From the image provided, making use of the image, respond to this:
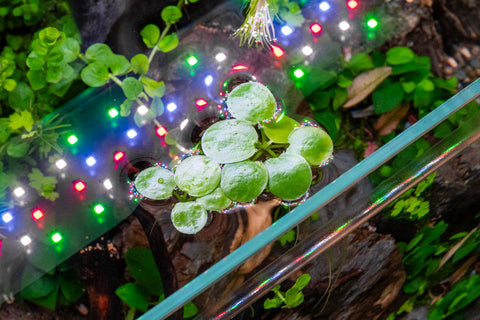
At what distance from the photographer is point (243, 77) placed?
1233 millimetres

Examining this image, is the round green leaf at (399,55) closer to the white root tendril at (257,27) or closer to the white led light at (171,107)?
the white root tendril at (257,27)

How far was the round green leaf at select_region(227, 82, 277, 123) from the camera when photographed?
1.08 m

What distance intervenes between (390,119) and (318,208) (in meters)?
0.55

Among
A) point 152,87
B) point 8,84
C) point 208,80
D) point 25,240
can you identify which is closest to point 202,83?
point 208,80

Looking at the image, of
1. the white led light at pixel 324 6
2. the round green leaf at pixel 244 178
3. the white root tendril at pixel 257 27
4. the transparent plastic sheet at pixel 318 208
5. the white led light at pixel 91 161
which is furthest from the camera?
the white led light at pixel 324 6

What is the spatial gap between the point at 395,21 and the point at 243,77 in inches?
20.2

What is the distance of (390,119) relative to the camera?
128 centimetres

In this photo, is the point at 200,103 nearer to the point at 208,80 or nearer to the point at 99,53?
the point at 208,80

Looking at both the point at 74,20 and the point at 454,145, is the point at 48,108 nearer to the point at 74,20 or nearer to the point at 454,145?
the point at 74,20

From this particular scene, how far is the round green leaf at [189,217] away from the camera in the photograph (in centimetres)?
107

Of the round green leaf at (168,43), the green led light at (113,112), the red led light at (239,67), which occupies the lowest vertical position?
the green led light at (113,112)

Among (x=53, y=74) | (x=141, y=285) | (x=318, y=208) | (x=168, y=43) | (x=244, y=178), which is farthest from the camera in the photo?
(x=168, y=43)

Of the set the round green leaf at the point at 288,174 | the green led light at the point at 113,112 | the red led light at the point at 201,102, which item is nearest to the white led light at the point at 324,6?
the red led light at the point at 201,102

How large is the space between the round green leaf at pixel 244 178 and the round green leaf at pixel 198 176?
2 centimetres
